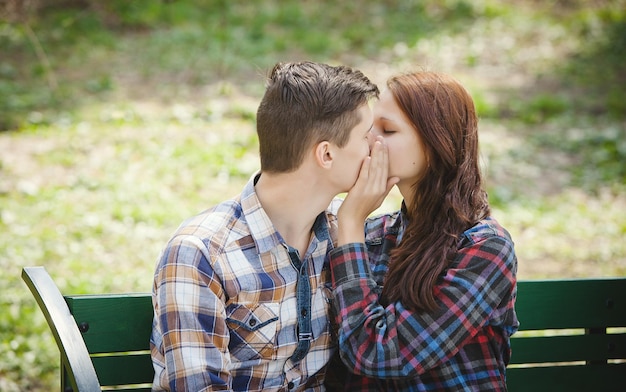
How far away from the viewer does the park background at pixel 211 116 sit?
584 centimetres

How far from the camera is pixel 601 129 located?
29.7 feet

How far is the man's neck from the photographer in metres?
2.41

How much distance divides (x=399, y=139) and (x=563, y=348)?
114cm

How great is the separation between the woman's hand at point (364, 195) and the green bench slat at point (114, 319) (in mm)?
709

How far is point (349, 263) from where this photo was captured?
2416mm

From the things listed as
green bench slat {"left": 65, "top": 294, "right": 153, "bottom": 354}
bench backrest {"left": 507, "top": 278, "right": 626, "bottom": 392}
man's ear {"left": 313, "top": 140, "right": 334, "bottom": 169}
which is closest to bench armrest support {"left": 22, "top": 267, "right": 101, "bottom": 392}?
green bench slat {"left": 65, "top": 294, "right": 153, "bottom": 354}

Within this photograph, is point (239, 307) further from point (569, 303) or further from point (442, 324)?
point (569, 303)

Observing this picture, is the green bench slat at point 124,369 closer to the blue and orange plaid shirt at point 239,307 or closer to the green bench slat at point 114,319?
the green bench slat at point 114,319

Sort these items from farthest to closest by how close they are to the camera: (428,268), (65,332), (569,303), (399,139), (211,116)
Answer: (211,116) < (569,303) < (399,139) < (428,268) < (65,332)

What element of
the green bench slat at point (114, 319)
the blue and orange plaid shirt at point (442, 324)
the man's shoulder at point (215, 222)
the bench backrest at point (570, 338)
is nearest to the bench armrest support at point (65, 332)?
the green bench slat at point (114, 319)

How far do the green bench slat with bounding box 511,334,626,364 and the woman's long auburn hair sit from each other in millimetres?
723

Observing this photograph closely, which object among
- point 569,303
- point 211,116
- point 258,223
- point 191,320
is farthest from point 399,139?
point 211,116

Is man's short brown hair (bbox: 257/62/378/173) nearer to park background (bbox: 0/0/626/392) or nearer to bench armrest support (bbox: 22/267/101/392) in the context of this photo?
park background (bbox: 0/0/626/392)

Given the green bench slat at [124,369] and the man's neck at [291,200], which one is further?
the green bench slat at [124,369]
